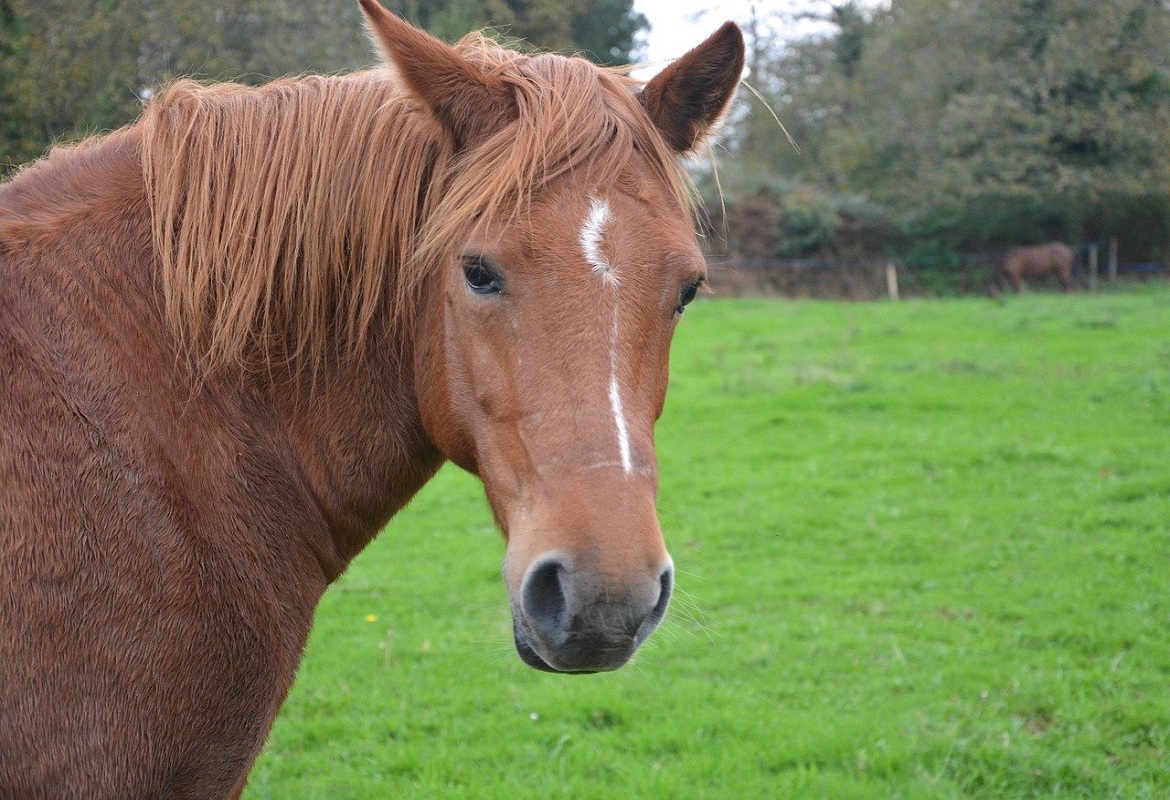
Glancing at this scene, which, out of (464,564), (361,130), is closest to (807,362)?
(464,564)

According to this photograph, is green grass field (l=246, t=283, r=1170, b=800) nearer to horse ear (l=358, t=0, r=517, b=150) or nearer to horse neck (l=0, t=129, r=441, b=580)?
horse neck (l=0, t=129, r=441, b=580)

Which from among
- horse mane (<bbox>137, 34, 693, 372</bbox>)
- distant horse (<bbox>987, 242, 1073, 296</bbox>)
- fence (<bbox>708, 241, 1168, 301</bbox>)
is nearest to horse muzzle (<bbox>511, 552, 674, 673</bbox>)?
horse mane (<bbox>137, 34, 693, 372</bbox>)

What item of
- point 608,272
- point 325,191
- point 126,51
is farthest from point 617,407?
point 126,51

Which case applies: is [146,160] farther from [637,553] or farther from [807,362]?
[807,362]

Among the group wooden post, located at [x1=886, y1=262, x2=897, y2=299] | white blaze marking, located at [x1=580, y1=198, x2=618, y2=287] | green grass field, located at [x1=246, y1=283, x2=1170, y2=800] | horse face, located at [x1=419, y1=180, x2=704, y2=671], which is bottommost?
wooden post, located at [x1=886, y1=262, x2=897, y2=299]

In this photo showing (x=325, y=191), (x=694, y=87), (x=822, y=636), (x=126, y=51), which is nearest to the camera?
(x=325, y=191)

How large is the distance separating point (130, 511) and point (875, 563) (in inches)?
220

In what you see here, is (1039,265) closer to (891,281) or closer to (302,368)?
(891,281)

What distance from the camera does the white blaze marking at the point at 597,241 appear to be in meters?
2.13

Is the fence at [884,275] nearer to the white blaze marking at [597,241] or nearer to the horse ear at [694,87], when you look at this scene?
the horse ear at [694,87]

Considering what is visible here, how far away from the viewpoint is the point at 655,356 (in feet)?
7.36

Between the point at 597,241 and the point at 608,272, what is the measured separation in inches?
3.3

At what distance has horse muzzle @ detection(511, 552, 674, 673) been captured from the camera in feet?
6.03

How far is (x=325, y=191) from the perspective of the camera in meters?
2.45
